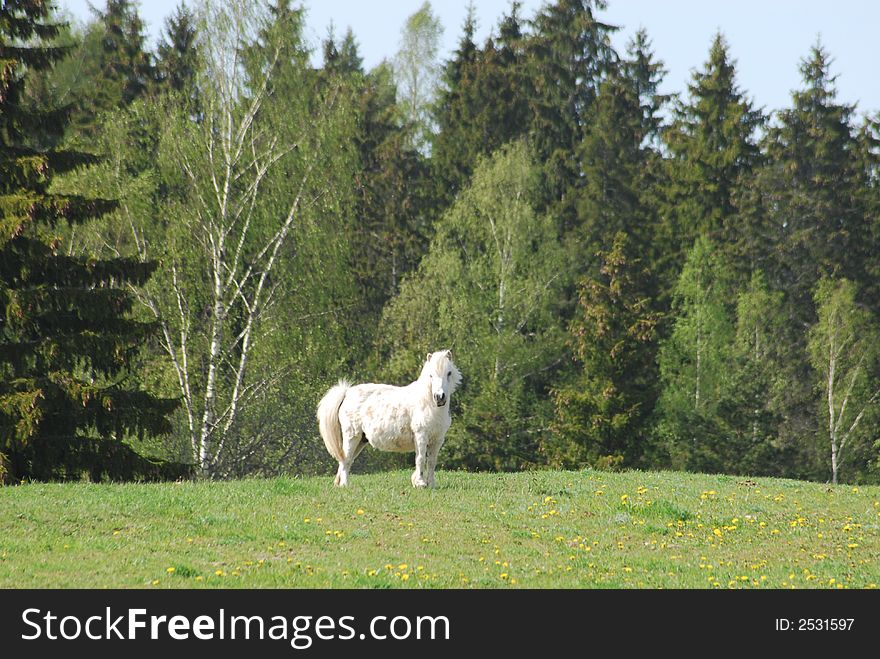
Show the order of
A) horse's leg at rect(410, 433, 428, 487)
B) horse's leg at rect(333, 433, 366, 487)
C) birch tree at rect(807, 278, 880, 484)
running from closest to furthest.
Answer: horse's leg at rect(410, 433, 428, 487)
horse's leg at rect(333, 433, 366, 487)
birch tree at rect(807, 278, 880, 484)

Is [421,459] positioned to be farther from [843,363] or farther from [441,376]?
[843,363]

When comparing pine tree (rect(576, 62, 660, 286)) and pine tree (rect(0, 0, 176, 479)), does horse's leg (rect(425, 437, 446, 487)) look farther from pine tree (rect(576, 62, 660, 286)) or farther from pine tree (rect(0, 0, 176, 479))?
pine tree (rect(576, 62, 660, 286))

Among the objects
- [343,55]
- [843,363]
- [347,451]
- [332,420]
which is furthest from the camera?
[343,55]

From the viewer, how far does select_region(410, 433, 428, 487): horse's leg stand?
67.6 ft

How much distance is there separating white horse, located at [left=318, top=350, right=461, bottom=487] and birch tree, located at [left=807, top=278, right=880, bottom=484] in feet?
117

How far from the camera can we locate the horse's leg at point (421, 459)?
67.6ft

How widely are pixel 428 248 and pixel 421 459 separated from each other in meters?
33.8

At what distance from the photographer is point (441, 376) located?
2011 cm

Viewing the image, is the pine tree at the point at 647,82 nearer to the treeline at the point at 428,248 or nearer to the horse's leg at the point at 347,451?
the treeline at the point at 428,248

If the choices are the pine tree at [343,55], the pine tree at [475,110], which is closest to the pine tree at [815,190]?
the pine tree at [475,110]

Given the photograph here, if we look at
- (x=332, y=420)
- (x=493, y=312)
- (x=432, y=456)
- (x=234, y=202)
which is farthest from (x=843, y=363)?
(x=332, y=420)

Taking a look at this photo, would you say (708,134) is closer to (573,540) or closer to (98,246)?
(98,246)

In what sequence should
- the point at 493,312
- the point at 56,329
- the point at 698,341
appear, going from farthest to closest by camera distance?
1. the point at 698,341
2. the point at 493,312
3. the point at 56,329

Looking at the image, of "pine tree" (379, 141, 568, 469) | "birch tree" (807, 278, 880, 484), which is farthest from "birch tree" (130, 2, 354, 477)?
"birch tree" (807, 278, 880, 484)
